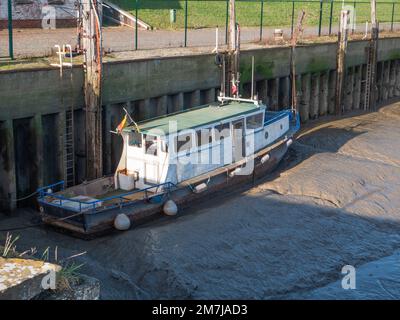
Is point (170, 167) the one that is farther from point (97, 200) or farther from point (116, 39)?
point (116, 39)

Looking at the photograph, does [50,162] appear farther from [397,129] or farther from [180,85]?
[397,129]

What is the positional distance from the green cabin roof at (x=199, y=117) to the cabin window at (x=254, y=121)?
0.20m

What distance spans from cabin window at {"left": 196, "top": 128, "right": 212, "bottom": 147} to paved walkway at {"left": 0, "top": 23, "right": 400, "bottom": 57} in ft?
18.5

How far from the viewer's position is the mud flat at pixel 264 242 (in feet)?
40.5

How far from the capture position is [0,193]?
1555 centimetres

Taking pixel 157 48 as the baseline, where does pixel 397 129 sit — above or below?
below

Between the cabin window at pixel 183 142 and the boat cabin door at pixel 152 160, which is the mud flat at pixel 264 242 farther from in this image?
the cabin window at pixel 183 142

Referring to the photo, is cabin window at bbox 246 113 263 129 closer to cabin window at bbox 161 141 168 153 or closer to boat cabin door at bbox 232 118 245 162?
boat cabin door at bbox 232 118 245 162

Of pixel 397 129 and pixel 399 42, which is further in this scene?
pixel 399 42

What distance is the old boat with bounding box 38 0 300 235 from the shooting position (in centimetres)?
1459

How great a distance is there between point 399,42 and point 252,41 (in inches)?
379

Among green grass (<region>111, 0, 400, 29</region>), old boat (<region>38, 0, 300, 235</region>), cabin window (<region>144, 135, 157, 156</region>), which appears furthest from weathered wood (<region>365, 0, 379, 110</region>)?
cabin window (<region>144, 135, 157, 156</region>)
